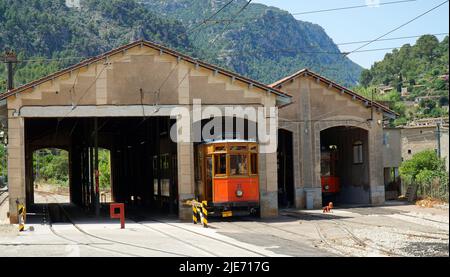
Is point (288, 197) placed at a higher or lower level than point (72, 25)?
lower

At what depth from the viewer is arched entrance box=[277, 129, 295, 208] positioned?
3766cm

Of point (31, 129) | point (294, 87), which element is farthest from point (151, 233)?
point (31, 129)

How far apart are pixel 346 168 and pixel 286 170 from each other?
11.8ft

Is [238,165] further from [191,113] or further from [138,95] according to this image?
[138,95]

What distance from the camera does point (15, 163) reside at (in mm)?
27203

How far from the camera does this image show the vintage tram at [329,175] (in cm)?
3731

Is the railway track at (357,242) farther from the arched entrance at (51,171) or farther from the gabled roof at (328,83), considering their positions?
the arched entrance at (51,171)

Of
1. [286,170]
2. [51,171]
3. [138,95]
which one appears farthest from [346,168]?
[51,171]

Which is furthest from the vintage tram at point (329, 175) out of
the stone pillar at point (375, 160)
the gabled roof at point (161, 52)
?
the gabled roof at point (161, 52)

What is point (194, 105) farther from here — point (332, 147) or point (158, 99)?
point (332, 147)

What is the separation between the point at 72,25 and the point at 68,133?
11206 centimetres

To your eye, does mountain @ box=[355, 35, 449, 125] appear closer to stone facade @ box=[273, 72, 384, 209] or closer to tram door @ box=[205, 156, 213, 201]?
stone facade @ box=[273, 72, 384, 209]

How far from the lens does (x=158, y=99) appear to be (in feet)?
92.3

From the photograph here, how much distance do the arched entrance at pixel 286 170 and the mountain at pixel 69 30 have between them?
8198cm
